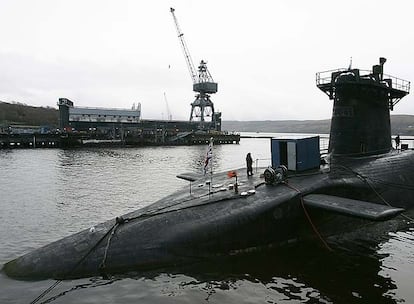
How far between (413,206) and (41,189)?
2981 centimetres

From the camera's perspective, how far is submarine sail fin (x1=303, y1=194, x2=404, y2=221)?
42.3 feet

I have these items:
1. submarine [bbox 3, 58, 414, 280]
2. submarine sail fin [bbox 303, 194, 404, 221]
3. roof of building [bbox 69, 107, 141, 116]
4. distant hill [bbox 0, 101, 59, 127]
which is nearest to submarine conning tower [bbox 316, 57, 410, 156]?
submarine [bbox 3, 58, 414, 280]

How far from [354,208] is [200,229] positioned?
5.81m

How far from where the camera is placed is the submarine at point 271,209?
12.6 metres

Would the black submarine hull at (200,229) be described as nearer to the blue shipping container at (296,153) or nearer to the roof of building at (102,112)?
the blue shipping container at (296,153)

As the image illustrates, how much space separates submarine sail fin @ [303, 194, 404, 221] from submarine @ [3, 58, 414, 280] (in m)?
0.04

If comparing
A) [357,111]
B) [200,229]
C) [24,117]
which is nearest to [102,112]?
[24,117]

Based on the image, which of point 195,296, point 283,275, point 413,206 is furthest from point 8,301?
point 413,206

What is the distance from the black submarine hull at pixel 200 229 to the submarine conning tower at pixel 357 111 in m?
4.00

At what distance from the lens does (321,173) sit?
19.0 metres

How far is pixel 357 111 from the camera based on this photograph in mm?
22328

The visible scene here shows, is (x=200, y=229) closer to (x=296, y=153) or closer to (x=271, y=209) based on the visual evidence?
(x=271, y=209)

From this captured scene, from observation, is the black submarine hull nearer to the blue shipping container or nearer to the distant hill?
the blue shipping container

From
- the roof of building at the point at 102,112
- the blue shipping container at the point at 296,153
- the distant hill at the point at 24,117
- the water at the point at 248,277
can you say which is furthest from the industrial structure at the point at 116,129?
the blue shipping container at the point at 296,153
